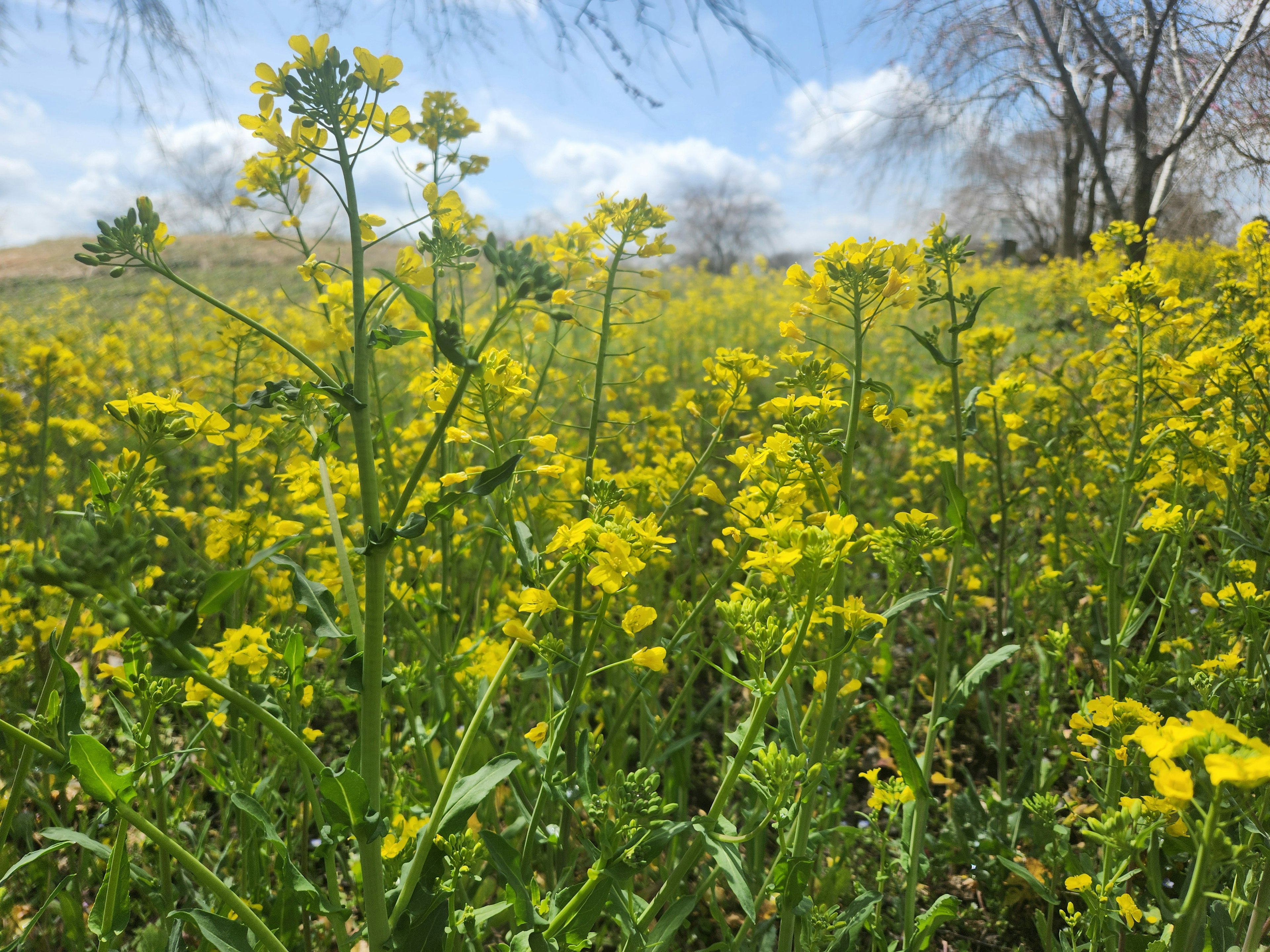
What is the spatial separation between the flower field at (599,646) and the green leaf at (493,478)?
0.5 inches

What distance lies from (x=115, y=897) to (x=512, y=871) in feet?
2.46

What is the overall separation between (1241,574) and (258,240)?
2.98m

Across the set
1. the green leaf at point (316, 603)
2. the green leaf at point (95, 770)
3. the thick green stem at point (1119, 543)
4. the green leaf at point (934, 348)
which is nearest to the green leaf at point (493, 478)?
the green leaf at point (316, 603)

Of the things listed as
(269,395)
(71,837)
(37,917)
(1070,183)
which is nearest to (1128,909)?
(269,395)

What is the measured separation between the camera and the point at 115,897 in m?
1.32

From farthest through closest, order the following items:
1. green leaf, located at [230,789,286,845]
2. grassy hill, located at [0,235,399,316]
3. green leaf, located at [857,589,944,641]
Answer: grassy hill, located at [0,235,399,316] → green leaf, located at [857,589,944,641] → green leaf, located at [230,789,286,845]

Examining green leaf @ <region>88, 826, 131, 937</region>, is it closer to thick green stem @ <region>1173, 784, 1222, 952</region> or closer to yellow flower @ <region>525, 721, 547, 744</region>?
yellow flower @ <region>525, 721, 547, 744</region>

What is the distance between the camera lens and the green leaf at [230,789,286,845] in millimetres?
1394

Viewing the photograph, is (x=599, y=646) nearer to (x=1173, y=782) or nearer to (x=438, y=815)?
(x=438, y=815)

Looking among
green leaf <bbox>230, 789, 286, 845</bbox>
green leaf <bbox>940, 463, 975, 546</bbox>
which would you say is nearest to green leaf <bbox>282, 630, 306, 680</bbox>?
green leaf <bbox>230, 789, 286, 845</bbox>

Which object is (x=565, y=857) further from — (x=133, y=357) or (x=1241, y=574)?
(x=133, y=357)

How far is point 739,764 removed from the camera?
123cm

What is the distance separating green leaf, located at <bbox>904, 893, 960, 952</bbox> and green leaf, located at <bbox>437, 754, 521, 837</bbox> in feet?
3.46

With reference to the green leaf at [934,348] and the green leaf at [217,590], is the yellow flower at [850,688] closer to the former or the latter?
the green leaf at [934,348]
